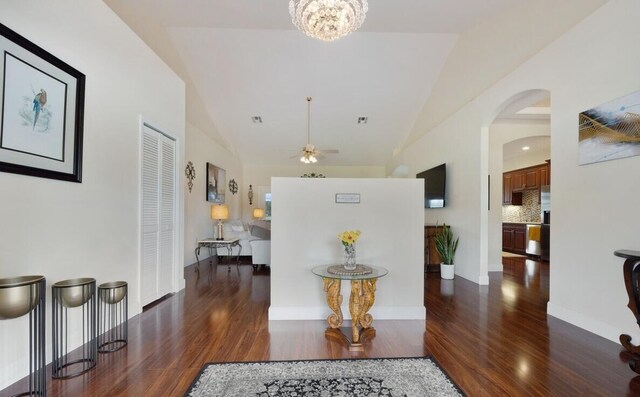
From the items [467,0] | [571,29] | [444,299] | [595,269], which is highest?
[467,0]

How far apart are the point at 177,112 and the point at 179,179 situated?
95 centimetres

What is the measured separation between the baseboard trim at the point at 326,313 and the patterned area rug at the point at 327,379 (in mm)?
880

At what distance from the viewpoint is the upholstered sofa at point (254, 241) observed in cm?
545

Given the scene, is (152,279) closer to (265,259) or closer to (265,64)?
(265,259)

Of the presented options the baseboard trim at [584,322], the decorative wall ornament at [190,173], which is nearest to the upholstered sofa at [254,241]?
the decorative wall ornament at [190,173]

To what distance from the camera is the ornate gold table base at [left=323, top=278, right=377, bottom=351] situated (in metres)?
2.51

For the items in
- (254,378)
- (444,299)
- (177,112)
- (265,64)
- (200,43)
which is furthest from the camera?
(265,64)

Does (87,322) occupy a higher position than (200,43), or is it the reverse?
(200,43)

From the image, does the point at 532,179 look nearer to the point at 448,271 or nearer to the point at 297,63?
the point at 448,271

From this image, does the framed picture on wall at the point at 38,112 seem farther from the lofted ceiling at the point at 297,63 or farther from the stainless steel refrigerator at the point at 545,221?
the stainless steel refrigerator at the point at 545,221

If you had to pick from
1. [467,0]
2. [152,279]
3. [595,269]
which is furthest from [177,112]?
[595,269]

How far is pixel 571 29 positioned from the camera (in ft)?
9.78

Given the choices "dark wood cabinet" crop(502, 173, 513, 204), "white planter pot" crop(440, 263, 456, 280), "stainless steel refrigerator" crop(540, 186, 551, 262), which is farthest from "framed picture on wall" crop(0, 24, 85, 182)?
"dark wood cabinet" crop(502, 173, 513, 204)

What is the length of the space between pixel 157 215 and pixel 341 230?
232cm
